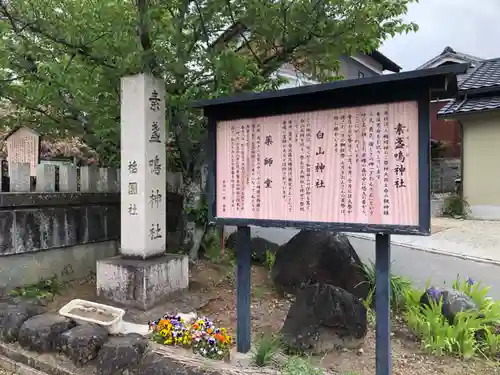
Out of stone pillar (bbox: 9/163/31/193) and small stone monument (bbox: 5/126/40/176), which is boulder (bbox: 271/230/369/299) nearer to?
stone pillar (bbox: 9/163/31/193)

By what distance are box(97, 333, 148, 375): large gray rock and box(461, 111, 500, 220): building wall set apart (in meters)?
11.9

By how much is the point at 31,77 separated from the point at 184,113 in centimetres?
224

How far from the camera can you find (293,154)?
348cm

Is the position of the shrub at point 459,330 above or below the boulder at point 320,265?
below

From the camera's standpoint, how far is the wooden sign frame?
2.85 meters

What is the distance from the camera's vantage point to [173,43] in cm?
545

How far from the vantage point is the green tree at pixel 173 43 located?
5.21m

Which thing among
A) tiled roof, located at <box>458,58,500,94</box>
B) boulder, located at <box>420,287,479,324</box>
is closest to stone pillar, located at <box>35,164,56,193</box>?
boulder, located at <box>420,287,479,324</box>

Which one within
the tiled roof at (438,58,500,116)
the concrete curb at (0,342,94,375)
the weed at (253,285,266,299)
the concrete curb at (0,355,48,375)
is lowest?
the concrete curb at (0,355,48,375)

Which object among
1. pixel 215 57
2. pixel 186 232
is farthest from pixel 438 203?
pixel 215 57

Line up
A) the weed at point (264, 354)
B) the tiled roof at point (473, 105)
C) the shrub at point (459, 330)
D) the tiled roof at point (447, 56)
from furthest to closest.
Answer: the tiled roof at point (447, 56) → the tiled roof at point (473, 105) → the shrub at point (459, 330) → the weed at point (264, 354)

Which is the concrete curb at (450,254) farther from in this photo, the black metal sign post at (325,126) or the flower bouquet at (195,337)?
the flower bouquet at (195,337)

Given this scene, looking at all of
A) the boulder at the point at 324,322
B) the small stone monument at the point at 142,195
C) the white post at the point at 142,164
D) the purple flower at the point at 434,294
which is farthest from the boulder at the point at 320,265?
the white post at the point at 142,164

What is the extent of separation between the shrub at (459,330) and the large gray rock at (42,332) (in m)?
3.55
